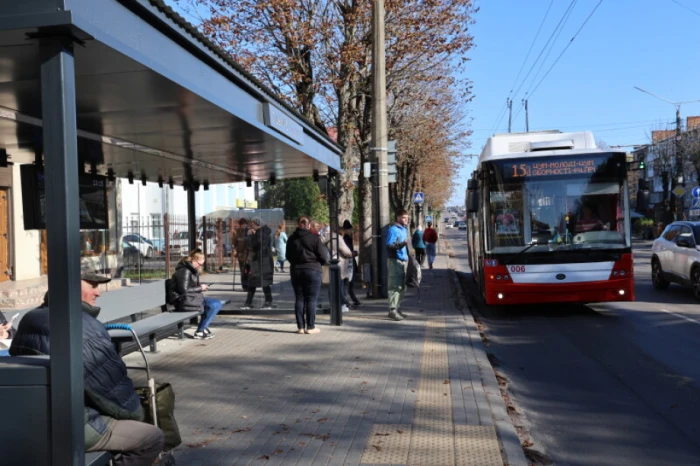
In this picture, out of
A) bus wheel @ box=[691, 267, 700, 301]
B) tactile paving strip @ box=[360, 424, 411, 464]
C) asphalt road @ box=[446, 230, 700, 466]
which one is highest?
bus wheel @ box=[691, 267, 700, 301]

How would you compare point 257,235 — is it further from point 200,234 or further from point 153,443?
point 153,443

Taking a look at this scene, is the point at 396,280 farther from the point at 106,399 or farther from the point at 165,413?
the point at 106,399

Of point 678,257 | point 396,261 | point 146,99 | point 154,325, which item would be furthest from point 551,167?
point 146,99

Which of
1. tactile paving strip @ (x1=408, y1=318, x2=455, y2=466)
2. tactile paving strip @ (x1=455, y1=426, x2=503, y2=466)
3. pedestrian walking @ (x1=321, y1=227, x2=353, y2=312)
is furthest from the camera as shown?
pedestrian walking @ (x1=321, y1=227, x2=353, y2=312)

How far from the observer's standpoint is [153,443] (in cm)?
416

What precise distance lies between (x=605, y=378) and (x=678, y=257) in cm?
Answer: 918

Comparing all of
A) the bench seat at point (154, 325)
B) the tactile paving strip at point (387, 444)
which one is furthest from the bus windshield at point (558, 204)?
the tactile paving strip at point (387, 444)

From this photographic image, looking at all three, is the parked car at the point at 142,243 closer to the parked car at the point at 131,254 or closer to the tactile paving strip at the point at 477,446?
the parked car at the point at 131,254

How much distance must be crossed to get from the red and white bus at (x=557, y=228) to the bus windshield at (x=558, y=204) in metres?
0.02

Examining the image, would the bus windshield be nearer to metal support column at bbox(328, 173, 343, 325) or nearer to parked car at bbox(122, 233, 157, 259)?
metal support column at bbox(328, 173, 343, 325)

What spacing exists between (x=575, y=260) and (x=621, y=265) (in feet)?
2.59

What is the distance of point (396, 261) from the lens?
40.4 ft

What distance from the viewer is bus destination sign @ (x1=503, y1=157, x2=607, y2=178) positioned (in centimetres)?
1303

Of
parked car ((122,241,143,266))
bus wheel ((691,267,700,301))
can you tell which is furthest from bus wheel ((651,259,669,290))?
parked car ((122,241,143,266))
